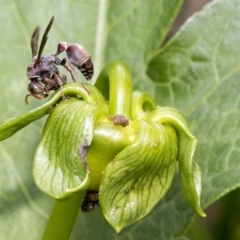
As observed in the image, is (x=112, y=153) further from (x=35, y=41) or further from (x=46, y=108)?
(x=35, y=41)

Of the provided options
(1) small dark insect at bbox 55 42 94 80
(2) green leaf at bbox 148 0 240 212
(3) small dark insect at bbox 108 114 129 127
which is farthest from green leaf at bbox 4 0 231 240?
(3) small dark insect at bbox 108 114 129 127

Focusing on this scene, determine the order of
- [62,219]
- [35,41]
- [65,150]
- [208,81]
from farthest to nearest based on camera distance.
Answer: [208,81], [35,41], [62,219], [65,150]

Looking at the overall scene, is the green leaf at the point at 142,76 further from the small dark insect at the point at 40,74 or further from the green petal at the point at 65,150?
the green petal at the point at 65,150

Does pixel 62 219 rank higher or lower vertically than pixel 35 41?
lower

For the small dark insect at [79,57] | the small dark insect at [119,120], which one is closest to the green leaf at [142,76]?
the small dark insect at [79,57]

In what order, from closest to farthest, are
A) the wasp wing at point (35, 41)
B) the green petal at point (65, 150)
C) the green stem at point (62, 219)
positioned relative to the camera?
the green petal at point (65, 150) → the green stem at point (62, 219) → the wasp wing at point (35, 41)

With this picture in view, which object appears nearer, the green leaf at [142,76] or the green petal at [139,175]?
the green petal at [139,175]

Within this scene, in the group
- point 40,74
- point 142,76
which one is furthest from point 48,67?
point 142,76
